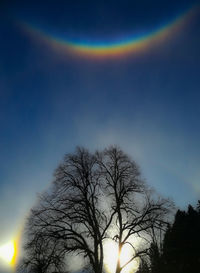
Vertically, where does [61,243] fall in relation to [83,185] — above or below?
below

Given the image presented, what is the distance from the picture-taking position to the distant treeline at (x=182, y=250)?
1421 inches

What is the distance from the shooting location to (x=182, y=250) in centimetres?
3775

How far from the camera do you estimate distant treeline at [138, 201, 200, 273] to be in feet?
118

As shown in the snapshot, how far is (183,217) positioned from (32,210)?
29.3m

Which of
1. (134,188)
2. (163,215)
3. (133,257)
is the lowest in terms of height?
(133,257)

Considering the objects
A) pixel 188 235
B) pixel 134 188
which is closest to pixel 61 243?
pixel 134 188

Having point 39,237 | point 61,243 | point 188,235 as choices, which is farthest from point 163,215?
point 188,235

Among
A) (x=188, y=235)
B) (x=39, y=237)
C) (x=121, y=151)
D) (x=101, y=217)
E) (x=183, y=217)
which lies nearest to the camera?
(x=39, y=237)

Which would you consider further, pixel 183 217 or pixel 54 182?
pixel 183 217

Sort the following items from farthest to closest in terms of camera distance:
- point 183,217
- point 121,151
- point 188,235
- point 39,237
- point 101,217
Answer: point 183,217
point 188,235
point 121,151
point 101,217
point 39,237

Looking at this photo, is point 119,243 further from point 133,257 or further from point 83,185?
point 83,185

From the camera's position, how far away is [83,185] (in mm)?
23359

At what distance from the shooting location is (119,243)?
2120cm

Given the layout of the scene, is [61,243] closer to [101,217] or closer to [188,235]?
[101,217]
